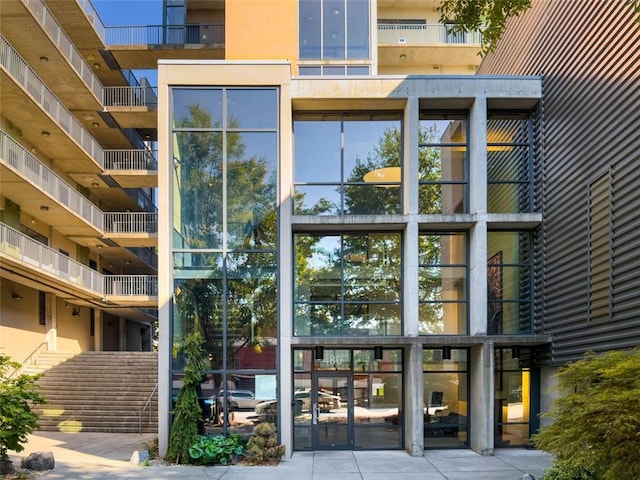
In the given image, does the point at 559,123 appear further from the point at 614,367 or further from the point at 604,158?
the point at 614,367

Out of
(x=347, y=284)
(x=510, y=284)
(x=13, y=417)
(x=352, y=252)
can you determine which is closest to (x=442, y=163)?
(x=352, y=252)

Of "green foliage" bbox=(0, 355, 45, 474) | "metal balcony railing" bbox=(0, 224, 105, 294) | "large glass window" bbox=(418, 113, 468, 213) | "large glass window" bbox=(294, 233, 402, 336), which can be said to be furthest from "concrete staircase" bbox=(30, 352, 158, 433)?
"large glass window" bbox=(418, 113, 468, 213)

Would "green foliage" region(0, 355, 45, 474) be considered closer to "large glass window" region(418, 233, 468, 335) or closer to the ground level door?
the ground level door

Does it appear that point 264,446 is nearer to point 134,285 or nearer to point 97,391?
point 97,391

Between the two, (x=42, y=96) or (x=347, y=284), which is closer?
(x=347, y=284)

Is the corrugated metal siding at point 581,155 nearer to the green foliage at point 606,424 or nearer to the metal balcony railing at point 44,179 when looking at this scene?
the green foliage at point 606,424

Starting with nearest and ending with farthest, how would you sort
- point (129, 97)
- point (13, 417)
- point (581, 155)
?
point (13, 417) < point (581, 155) < point (129, 97)

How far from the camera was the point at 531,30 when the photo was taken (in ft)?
43.1

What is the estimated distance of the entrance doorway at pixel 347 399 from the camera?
13.0 meters

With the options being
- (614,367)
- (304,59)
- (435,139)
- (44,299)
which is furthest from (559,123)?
(44,299)

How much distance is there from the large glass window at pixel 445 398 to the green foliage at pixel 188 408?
5809 millimetres

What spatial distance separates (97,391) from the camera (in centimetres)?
1838

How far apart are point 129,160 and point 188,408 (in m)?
16.5

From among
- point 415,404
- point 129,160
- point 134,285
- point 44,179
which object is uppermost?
point 129,160
